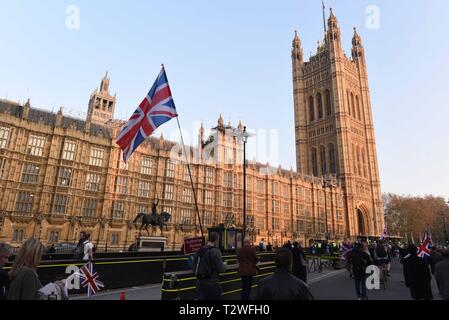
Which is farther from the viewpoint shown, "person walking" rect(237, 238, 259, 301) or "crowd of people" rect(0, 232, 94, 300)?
"person walking" rect(237, 238, 259, 301)

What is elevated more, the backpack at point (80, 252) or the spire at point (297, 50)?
the spire at point (297, 50)

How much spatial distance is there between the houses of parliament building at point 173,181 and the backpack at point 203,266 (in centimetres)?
3051

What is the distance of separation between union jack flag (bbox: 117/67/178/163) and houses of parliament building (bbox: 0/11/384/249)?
23.2m

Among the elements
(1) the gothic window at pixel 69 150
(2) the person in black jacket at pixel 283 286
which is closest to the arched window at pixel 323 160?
(1) the gothic window at pixel 69 150

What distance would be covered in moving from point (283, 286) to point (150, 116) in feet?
38.9

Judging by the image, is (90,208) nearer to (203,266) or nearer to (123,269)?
(123,269)

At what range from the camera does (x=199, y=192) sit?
44594 millimetres

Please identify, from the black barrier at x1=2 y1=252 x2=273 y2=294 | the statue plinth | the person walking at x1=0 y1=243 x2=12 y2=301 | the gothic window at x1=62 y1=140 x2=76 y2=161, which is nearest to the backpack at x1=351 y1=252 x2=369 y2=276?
the black barrier at x1=2 y1=252 x2=273 y2=294

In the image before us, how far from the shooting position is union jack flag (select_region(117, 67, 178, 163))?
534 inches

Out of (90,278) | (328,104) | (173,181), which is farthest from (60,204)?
(328,104)

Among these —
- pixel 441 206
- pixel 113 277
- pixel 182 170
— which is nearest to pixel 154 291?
pixel 113 277

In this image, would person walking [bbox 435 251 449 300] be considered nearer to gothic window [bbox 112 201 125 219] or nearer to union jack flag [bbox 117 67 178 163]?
union jack flag [bbox 117 67 178 163]

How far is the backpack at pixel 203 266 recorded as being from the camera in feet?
20.0

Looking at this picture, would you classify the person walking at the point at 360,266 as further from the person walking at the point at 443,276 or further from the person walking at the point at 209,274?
the person walking at the point at 209,274
